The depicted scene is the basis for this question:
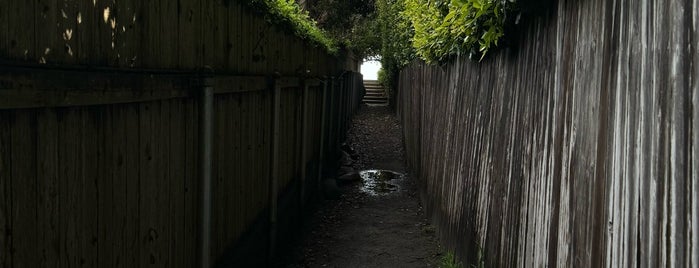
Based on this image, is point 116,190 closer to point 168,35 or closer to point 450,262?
point 168,35

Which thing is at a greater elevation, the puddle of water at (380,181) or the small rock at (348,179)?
the small rock at (348,179)

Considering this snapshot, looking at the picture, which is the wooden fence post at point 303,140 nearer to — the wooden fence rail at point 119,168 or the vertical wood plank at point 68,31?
the wooden fence rail at point 119,168

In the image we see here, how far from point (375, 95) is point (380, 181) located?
20.9 metres

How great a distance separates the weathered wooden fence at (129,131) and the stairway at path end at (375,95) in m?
24.5

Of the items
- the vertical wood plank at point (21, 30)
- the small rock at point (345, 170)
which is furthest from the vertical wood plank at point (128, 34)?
the small rock at point (345, 170)

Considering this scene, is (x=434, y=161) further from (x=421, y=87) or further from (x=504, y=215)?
(x=504, y=215)

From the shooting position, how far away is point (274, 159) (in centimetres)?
517

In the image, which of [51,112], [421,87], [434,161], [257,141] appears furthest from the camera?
[421,87]

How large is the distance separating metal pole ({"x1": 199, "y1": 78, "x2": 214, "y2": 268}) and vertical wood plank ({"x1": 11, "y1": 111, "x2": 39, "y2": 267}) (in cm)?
150

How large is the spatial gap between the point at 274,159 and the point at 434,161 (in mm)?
Result: 2165

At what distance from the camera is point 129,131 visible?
7.73 feet

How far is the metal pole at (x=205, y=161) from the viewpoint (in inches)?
127

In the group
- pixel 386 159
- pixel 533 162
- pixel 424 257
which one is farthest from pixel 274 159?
pixel 386 159

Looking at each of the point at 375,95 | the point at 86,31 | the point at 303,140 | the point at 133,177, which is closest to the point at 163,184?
the point at 133,177
